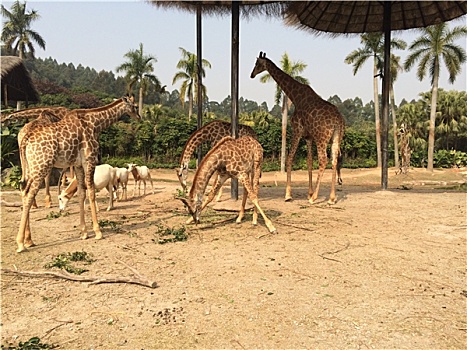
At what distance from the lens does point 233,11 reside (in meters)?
10.7

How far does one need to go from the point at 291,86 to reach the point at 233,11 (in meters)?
2.60

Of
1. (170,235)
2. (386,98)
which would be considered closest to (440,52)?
(386,98)

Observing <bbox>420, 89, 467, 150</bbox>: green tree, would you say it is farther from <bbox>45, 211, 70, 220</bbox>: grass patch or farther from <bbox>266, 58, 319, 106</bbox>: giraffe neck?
<bbox>45, 211, 70, 220</bbox>: grass patch

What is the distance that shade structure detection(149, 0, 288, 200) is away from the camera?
1060 centimetres

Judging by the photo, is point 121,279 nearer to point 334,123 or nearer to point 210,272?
point 210,272

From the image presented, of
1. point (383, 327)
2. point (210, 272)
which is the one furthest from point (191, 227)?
point (383, 327)

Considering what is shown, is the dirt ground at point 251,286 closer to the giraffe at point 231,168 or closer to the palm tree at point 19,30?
the giraffe at point 231,168

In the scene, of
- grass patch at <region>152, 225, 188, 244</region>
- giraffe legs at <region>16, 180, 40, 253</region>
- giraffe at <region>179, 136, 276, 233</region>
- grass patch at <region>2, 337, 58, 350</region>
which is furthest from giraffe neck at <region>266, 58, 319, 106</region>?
grass patch at <region>2, 337, 58, 350</region>

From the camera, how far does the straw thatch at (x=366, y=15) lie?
1365 centimetres

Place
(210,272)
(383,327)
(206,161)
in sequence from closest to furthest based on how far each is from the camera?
(383,327), (210,272), (206,161)

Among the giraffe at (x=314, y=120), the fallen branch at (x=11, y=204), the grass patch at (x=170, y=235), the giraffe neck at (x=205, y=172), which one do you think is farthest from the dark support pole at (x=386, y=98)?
the fallen branch at (x=11, y=204)

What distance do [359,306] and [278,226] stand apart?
3.77 m

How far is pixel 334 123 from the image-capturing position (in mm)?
10820

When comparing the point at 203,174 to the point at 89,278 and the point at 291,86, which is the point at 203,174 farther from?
the point at 291,86
